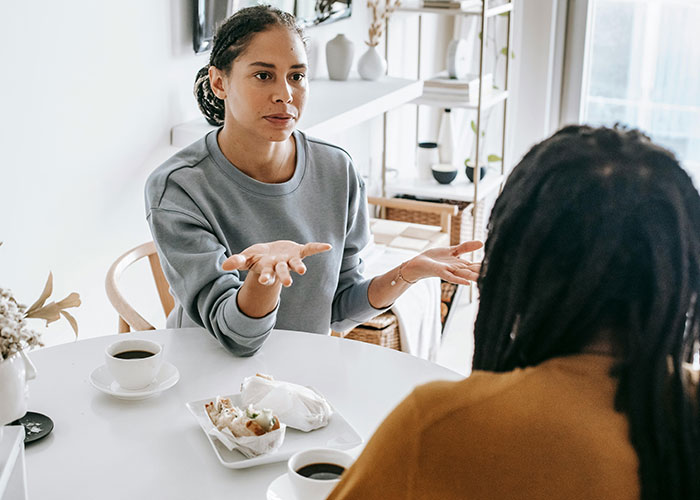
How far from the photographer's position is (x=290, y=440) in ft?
4.11

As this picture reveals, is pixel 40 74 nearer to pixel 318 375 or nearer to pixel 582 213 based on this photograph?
pixel 318 375

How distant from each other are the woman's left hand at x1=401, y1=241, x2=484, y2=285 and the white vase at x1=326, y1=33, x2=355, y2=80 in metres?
1.49

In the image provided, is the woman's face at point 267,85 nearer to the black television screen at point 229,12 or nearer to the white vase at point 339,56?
the black television screen at point 229,12

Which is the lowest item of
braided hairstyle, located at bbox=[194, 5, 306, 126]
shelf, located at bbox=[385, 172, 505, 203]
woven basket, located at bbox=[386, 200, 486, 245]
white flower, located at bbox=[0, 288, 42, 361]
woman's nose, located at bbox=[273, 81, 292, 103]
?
woven basket, located at bbox=[386, 200, 486, 245]

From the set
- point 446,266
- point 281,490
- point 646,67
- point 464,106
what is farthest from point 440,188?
point 281,490

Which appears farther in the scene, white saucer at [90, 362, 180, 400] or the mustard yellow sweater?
white saucer at [90, 362, 180, 400]

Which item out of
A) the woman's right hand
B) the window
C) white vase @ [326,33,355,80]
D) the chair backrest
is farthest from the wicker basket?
the window

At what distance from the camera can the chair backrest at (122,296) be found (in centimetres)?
182

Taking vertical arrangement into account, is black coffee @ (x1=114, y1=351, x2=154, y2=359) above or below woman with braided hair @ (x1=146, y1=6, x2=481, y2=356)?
below

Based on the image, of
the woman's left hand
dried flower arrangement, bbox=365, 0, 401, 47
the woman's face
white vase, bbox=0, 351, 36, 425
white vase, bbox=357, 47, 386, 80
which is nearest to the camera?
white vase, bbox=0, 351, 36, 425

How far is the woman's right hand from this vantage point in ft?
4.41

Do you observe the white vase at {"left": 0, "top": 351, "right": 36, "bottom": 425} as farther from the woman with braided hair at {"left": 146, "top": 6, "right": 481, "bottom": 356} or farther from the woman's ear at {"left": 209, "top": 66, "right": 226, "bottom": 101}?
the woman's ear at {"left": 209, "top": 66, "right": 226, "bottom": 101}

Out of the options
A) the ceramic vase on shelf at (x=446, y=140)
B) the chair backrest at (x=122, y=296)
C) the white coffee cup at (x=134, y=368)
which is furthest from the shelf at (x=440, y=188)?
the white coffee cup at (x=134, y=368)

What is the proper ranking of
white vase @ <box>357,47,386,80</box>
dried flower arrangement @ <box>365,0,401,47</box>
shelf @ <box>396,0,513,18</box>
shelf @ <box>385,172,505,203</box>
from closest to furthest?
white vase @ <box>357,47,386,80</box>, dried flower arrangement @ <box>365,0,401,47</box>, shelf @ <box>396,0,513,18</box>, shelf @ <box>385,172,505,203</box>
